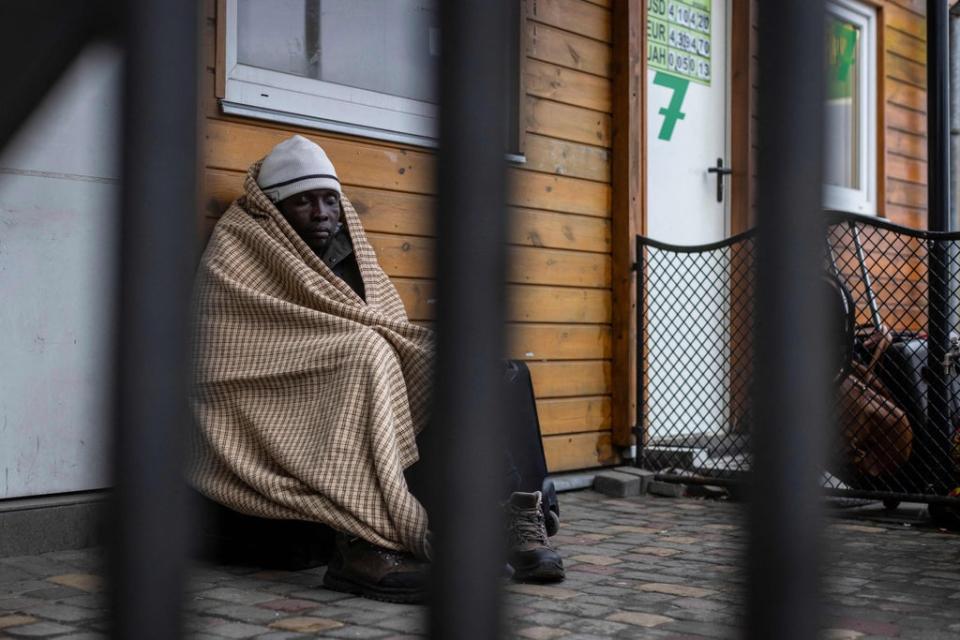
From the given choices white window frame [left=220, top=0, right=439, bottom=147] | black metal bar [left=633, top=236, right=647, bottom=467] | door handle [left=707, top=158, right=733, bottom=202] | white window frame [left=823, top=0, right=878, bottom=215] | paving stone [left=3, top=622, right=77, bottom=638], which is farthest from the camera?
white window frame [left=823, top=0, right=878, bottom=215]

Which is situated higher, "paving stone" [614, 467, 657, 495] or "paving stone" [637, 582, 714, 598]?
"paving stone" [614, 467, 657, 495]

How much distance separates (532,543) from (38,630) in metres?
1.38

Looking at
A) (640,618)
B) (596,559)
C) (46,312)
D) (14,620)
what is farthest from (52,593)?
(596,559)

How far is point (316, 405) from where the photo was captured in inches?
132

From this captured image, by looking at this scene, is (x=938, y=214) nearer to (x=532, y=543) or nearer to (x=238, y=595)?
(x=532, y=543)

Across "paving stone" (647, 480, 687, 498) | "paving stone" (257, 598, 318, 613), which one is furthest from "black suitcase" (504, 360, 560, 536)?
"paving stone" (647, 480, 687, 498)

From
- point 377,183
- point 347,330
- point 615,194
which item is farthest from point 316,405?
point 615,194

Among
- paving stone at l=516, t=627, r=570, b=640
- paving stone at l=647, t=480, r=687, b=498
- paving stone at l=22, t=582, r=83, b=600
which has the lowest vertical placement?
paving stone at l=516, t=627, r=570, b=640

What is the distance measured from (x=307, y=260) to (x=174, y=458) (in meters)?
3.18

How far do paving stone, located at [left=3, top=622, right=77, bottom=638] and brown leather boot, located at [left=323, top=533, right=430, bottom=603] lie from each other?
29.8 inches

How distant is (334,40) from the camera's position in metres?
4.39

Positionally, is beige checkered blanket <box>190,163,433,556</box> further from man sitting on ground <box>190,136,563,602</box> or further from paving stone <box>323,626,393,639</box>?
paving stone <box>323,626,393,639</box>

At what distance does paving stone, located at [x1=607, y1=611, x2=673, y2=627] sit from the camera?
112 inches

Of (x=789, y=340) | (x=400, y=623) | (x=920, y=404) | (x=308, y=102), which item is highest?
(x=308, y=102)
